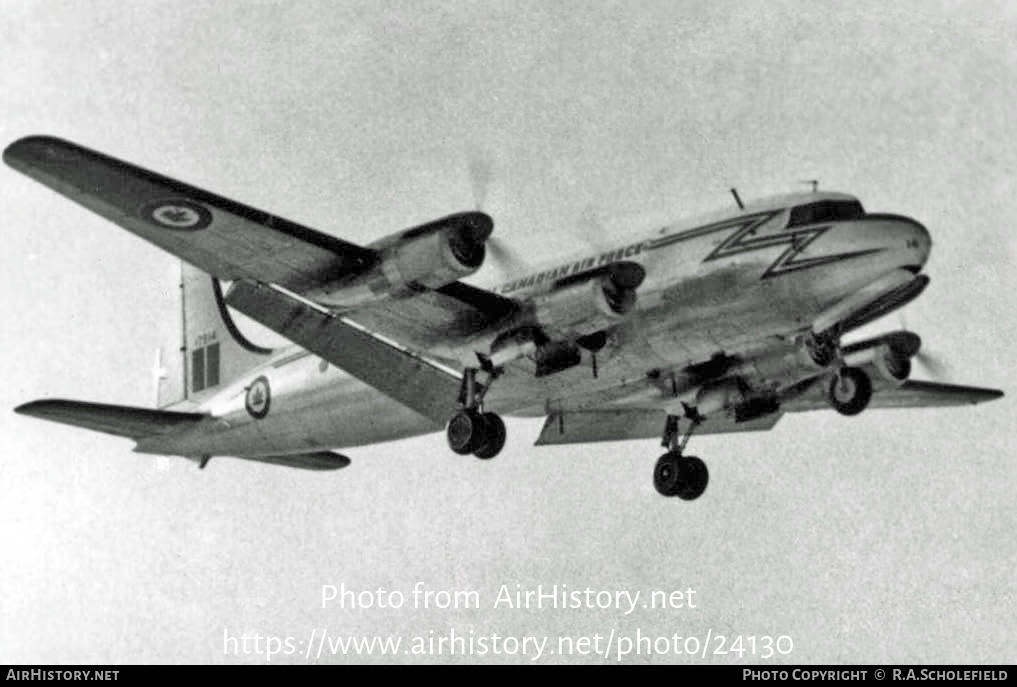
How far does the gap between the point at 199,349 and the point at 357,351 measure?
269 inches

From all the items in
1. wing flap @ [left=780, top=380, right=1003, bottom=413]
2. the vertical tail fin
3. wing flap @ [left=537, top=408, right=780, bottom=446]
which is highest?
the vertical tail fin

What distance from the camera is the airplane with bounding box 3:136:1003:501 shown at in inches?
655

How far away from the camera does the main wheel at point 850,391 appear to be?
18.2 metres

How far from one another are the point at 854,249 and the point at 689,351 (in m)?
2.85

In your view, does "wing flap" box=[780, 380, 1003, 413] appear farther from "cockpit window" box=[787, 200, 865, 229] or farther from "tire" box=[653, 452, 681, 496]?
"cockpit window" box=[787, 200, 865, 229]

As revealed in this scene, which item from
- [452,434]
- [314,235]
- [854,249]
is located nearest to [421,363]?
[452,434]

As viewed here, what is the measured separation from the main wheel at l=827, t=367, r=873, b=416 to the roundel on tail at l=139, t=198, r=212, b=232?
9032 millimetres

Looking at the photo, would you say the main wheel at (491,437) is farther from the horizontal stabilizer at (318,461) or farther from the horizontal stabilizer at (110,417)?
the horizontal stabilizer at (110,417)

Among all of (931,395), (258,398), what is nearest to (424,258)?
(258,398)

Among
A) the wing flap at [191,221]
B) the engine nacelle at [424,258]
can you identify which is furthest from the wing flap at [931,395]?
the wing flap at [191,221]

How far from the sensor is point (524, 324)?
1825cm

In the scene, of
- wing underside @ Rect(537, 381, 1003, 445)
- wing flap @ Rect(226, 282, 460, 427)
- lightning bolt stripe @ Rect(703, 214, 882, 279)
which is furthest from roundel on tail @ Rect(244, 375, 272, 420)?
lightning bolt stripe @ Rect(703, 214, 882, 279)

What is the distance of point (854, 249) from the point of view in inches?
659
